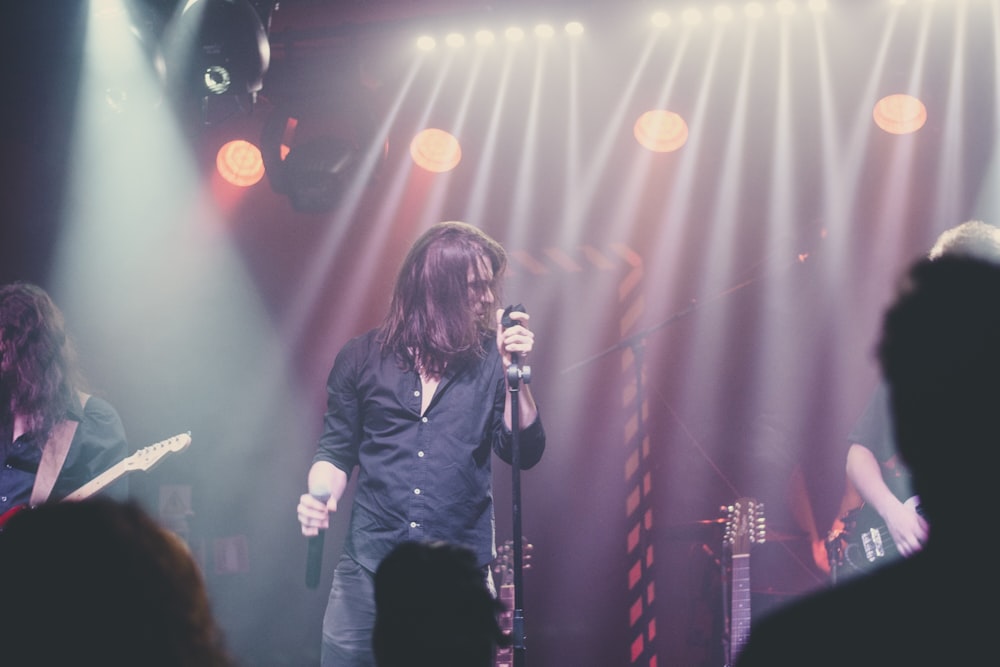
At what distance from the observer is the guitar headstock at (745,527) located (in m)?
4.25

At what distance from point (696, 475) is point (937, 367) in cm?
518

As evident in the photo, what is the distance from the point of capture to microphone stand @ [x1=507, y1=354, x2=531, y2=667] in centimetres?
229

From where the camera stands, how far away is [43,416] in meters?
3.45

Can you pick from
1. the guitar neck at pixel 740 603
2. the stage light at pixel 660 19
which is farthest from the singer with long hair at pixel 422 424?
the stage light at pixel 660 19

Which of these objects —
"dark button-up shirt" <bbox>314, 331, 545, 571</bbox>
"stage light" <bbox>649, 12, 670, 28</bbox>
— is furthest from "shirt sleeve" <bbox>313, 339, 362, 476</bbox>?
"stage light" <bbox>649, 12, 670, 28</bbox>

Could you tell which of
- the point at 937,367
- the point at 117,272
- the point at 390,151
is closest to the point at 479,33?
the point at 390,151

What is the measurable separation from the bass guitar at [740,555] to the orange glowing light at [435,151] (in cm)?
306

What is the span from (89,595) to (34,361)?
302cm

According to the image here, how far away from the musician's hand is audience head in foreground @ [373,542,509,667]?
1777 millimetres

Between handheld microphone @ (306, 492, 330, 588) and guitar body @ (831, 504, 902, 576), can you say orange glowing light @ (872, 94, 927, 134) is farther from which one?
handheld microphone @ (306, 492, 330, 588)

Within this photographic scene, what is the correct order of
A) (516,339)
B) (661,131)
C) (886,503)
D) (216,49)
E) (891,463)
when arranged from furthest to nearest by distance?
1. (661,131)
2. (216,49)
3. (891,463)
4. (886,503)
5. (516,339)

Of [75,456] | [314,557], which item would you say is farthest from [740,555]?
[75,456]

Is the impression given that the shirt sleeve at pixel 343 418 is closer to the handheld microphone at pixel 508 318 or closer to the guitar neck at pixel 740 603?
the handheld microphone at pixel 508 318

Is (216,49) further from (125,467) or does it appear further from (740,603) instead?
(740,603)
